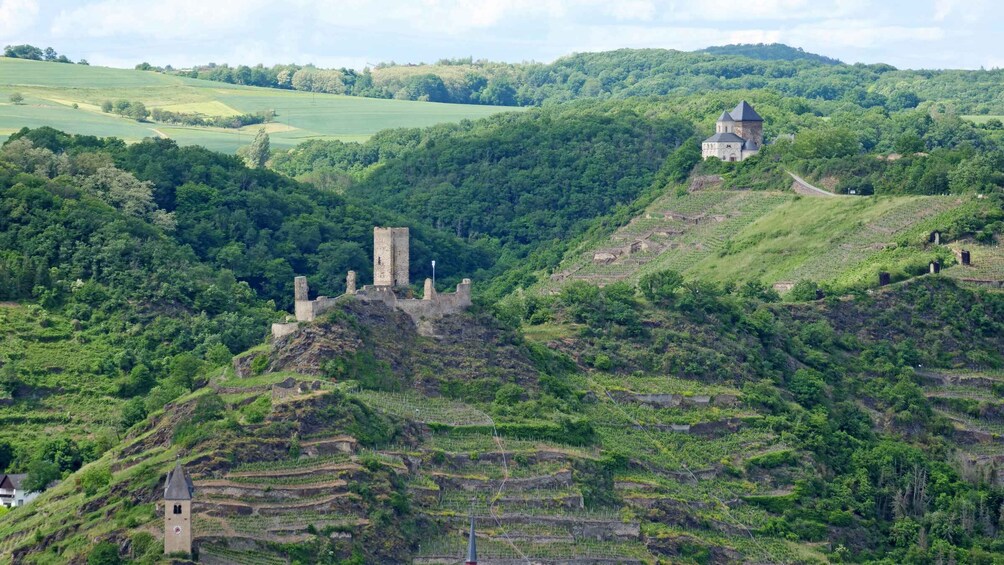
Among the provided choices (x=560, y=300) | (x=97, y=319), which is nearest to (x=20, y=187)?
(x=97, y=319)

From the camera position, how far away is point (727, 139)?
15588cm

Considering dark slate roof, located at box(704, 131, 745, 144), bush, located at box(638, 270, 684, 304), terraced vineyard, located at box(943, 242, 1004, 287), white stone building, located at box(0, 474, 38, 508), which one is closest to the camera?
white stone building, located at box(0, 474, 38, 508)

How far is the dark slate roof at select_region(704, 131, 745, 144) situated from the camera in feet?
511

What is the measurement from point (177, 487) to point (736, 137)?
7755cm

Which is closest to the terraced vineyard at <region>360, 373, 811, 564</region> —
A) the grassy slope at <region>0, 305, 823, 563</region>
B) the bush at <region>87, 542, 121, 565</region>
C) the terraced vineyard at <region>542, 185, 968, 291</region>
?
the grassy slope at <region>0, 305, 823, 563</region>

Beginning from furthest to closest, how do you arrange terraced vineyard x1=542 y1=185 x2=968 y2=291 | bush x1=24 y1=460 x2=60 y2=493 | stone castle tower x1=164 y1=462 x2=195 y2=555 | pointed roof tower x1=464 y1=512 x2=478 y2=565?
terraced vineyard x1=542 y1=185 x2=968 y2=291
bush x1=24 y1=460 x2=60 y2=493
pointed roof tower x1=464 y1=512 x2=478 y2=565
stone castle tower x1=164 y1=462 x2=195 y2=555

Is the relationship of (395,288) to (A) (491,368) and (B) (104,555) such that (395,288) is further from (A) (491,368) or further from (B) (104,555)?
(B) (104,555)

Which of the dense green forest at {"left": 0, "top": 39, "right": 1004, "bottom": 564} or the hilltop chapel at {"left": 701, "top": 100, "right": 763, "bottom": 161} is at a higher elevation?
the hilltop chapel at {"left": 701, "top": 100, "right": 763, "bottom": 161}

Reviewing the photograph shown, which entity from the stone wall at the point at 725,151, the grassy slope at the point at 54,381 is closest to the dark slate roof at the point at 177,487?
the grassy slope at the point at 54,381

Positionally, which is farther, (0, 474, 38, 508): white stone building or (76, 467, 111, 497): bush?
(0, 474, 38, 508): white stone building

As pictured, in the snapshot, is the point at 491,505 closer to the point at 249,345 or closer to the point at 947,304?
the point at 249,345

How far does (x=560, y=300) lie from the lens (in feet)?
387

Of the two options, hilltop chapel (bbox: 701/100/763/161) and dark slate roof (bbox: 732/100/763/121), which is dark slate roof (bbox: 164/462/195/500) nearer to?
hilltop chapel (bbox: 701/100/763/161)

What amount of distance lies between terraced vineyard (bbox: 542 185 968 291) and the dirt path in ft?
3.32
